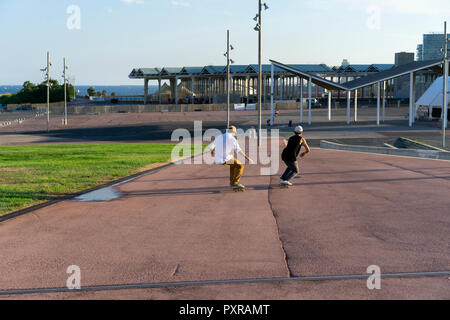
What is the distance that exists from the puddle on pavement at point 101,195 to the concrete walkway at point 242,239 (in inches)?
11.7

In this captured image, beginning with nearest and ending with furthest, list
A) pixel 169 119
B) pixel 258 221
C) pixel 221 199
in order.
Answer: pixel 258 221, pixel 221 199, pixel 169 119

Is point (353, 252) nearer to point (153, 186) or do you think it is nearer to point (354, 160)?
point (153, 186)

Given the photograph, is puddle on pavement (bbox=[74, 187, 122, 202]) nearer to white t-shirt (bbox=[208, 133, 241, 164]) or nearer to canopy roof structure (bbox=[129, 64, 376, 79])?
white t-shirt (bbox=[208, 133, 241, 164])

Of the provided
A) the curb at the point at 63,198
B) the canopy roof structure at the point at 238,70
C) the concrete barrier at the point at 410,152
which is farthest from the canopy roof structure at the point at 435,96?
the curb at the point at 63,198

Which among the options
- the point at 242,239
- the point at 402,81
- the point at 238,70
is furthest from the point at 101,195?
the point at 402,81

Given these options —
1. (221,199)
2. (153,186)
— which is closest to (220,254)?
(221,199)

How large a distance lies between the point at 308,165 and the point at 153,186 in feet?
22.5

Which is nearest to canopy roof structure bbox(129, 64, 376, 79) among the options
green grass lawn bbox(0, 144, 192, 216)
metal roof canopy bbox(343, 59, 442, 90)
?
metal roof canopy bbox(343, 59, 442, 90)

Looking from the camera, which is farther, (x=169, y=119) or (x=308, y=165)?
(x=169, y=119)

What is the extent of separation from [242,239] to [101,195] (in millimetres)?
5589

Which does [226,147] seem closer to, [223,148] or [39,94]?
[223,148]

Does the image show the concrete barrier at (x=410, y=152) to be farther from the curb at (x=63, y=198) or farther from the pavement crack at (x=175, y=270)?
the pavement crack at (x=175, y=270)
